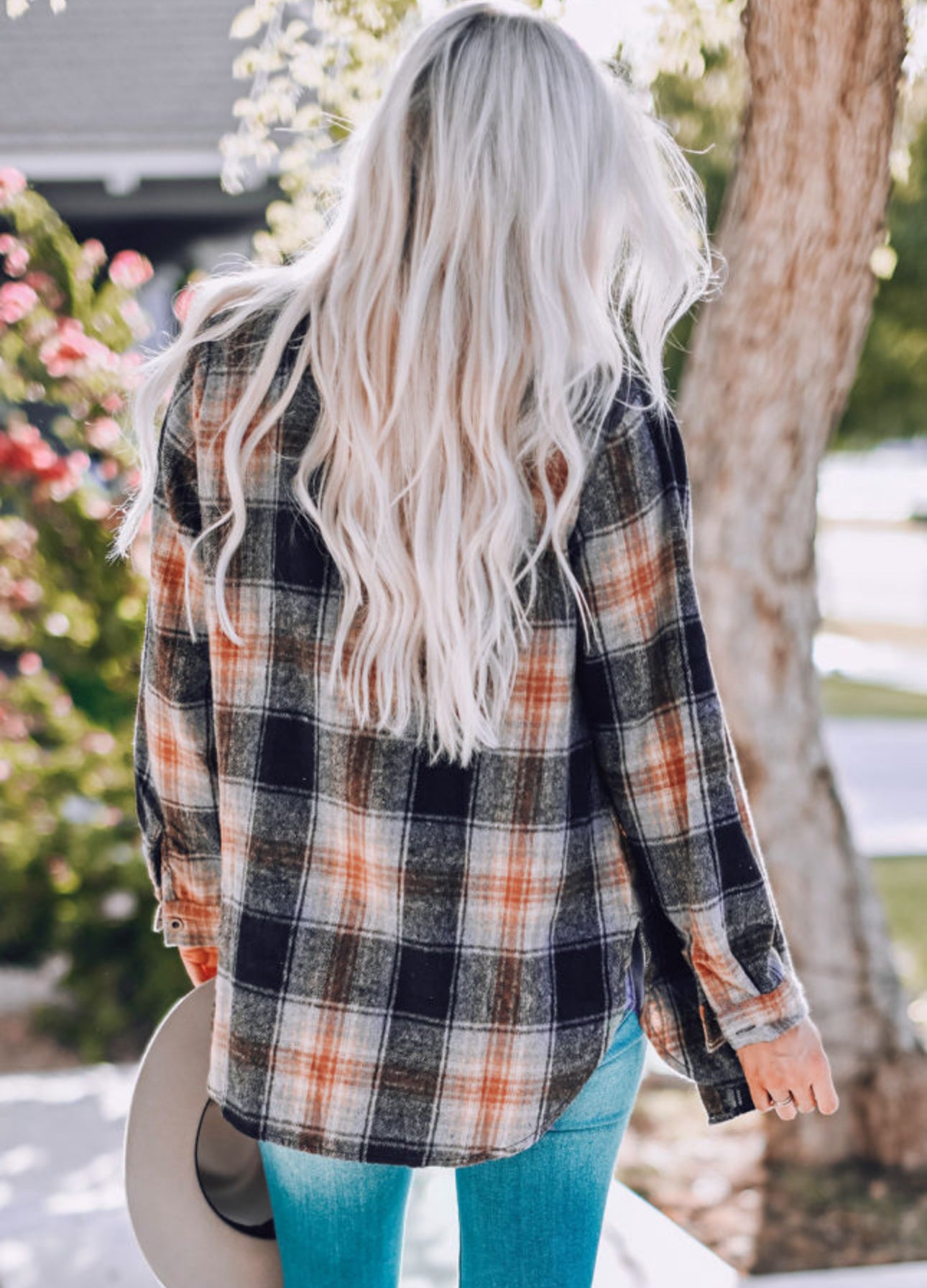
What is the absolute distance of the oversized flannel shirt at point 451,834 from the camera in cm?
131

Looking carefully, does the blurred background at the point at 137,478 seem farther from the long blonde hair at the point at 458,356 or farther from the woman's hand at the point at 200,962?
the woman's hand at the point at 200,962

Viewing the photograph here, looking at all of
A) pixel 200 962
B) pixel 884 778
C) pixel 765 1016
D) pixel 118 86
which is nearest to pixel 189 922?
pixel 200 962

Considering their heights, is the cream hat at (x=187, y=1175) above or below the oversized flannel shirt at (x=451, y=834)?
below

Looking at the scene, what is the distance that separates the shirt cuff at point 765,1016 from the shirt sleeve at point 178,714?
1.99ft

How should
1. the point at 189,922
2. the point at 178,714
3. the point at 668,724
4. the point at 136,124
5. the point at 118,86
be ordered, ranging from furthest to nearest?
the point at 136,124 → the point at 118,86 → the point at 189,922 → the point at 178,714 → the point at 668,724

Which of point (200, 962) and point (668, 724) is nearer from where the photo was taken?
point (668, 724)

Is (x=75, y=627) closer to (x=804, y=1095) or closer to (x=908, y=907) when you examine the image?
(x=804, y=1095)

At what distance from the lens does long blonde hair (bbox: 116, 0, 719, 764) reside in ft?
4.08

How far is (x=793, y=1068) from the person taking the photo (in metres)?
1.40

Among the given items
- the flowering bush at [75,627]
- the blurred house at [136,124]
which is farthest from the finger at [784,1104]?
the flowering bush at [75,627]

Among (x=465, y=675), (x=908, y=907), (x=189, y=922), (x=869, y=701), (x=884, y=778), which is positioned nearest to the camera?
(x=465, y=675)

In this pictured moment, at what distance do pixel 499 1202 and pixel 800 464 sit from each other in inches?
84.9

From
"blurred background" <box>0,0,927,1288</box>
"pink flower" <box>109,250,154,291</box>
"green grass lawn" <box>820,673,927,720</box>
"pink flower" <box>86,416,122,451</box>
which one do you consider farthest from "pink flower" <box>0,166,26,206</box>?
"green grass lawn" <box>820,673,927,720</box>

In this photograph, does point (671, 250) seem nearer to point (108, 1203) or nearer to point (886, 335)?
point (108, 1203)
